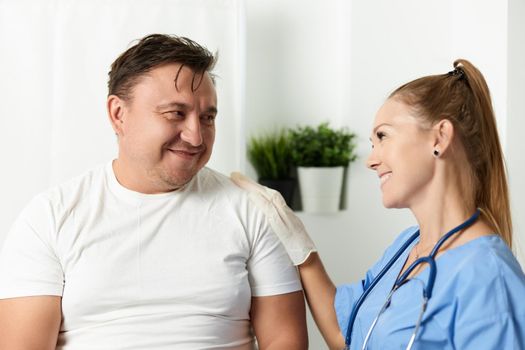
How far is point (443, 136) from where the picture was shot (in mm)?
1350

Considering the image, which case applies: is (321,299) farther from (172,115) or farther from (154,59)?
(154,59)

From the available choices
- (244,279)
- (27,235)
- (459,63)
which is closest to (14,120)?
(27,235)

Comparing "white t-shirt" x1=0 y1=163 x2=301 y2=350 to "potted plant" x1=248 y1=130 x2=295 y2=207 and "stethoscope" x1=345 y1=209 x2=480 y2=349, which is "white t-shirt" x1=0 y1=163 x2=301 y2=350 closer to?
"stethoscope" x1=345 y1=209 x2=480 y2=349

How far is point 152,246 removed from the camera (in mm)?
1755

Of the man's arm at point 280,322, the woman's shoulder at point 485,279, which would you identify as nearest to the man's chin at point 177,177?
the man's arm at point 280,322

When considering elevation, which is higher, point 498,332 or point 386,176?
point 386,176

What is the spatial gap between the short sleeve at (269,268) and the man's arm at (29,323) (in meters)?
0.50

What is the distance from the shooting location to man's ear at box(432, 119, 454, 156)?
134cm

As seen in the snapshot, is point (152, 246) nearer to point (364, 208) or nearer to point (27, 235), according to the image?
point (27, 235)

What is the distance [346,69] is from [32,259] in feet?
4.66

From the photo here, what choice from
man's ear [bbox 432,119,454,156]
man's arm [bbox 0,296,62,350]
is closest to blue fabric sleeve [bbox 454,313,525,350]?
man's ear [bbox 432,119,454,156]

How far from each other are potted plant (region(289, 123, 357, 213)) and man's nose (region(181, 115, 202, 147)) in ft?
2.88

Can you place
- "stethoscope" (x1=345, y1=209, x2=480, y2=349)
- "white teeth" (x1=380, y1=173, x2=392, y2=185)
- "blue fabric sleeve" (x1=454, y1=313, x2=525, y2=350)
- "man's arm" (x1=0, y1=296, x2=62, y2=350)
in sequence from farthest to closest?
"man's arm" (x1=0, y1=296, x2=62, y2=350) → "white teeth" (x1=380, y1=173, x2=392, y2=185) → "stethoscope" (x1=345, y1=209, x2=480, y2=349) → "blue fabric sleeve" (x1=454, y1=313, x2=525, y2=350)

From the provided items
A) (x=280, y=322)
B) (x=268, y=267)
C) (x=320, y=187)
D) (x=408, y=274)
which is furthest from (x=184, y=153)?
(x=320, y=187)
